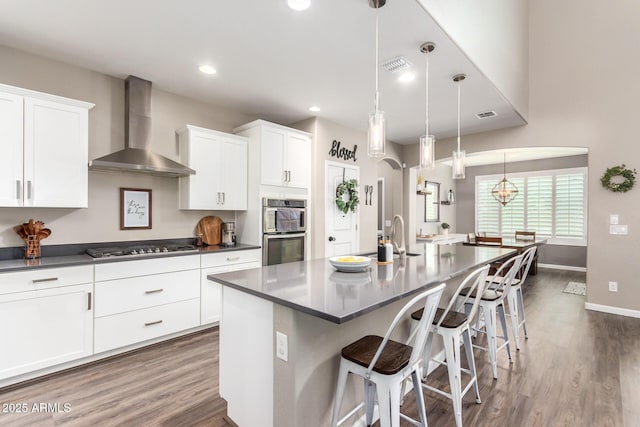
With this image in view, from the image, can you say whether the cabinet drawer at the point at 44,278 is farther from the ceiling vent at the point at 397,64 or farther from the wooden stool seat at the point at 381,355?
the ceiling vent at the point at 397,64

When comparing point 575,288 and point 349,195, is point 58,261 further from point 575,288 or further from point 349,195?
point 575,288

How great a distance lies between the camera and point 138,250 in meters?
3.27

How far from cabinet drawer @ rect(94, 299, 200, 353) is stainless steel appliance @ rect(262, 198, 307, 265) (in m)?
1.07

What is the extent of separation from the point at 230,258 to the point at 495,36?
3867mm

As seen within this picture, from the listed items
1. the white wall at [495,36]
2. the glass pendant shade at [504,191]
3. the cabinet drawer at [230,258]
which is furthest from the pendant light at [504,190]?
the cabinet drawer at [230,258]

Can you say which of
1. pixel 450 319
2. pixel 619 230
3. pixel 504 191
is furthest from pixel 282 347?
pixel 504 191

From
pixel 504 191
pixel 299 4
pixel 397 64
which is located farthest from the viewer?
pixel 504 191

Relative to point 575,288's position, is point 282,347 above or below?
above

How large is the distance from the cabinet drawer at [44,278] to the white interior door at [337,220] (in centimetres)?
288

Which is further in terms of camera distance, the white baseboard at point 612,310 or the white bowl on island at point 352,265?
the white baseboard at point 612,310

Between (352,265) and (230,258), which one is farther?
(230,258)

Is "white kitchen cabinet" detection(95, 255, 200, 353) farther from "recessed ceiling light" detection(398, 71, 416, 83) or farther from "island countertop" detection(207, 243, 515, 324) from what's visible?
"recessed ceiling light" detection(398, 71, 416, 83)

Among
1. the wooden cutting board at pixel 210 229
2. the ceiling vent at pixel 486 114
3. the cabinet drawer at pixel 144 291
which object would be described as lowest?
the cabinet drawer at pixel 144 291

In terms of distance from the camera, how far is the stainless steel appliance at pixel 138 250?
9.83 feet
